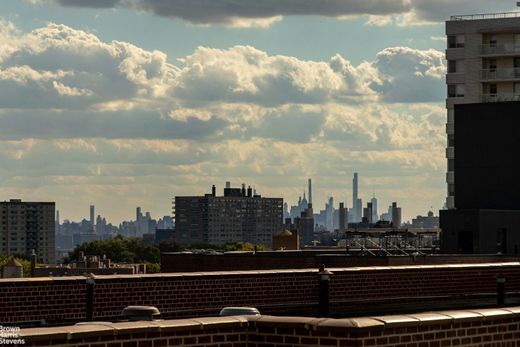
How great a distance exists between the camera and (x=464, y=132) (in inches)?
2933

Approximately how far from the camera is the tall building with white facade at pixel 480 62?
5172 inches

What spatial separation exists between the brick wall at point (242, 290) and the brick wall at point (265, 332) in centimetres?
804

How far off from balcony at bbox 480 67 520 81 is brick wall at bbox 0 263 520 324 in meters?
99.8

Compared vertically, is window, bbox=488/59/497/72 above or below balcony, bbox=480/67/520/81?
above

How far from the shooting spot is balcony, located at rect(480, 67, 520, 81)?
131m

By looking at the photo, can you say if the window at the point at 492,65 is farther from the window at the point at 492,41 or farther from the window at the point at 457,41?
the window at the point at 457,41

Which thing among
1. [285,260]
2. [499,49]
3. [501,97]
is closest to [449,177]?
[501,97]

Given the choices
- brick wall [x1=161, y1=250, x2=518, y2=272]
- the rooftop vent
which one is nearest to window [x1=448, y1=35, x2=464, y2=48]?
brick wall [x1=161, y1=250, x2=518, y2=272]

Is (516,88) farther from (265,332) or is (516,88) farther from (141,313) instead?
(265,332)

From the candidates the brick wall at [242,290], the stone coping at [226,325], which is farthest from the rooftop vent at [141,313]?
the brick wall at [242,290]

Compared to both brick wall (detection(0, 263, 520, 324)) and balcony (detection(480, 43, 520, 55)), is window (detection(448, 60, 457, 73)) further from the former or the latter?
brick wall (detection(0, 263, 520, 324))

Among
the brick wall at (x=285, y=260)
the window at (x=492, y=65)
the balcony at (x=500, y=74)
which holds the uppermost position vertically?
the window at (x=492, y=65)

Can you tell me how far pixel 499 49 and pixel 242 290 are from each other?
10955cm

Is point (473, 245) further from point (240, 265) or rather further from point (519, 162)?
point (240, 265)
